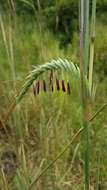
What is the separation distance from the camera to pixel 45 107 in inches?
69.1

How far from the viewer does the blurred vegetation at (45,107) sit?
1286 millimetres

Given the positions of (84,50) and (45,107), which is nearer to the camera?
(84,50)

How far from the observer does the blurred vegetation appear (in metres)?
1.29

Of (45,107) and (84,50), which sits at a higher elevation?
(84,50)

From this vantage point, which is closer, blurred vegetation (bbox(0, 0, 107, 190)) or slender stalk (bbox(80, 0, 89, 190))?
slender stalk (bbox(80, 0, 89, 190))

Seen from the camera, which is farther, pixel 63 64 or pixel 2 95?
pixel 2 95

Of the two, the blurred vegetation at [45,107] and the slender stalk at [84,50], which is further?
the blurred vegetation at [45,107]

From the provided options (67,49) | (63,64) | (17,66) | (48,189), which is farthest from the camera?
(67,49)

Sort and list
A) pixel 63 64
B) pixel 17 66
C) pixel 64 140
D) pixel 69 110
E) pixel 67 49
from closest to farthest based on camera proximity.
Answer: pixel 63 64 < pixel 64 140 < pixel 69 110 < pixel 17 66 < pixel 67 49

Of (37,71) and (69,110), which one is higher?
(37,71)

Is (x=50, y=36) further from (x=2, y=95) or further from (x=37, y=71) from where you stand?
(x=37, y=71)

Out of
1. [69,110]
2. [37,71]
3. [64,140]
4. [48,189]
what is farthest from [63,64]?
[69,110]

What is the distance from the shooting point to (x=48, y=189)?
1.31 m

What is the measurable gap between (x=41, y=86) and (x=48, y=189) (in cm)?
68
